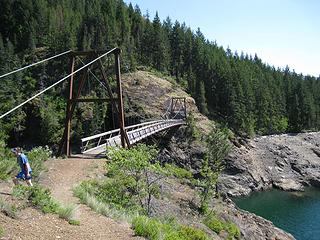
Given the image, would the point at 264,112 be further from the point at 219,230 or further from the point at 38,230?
the point at 38,230

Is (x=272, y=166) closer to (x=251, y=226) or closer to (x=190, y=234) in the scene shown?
(x=251, y=226)

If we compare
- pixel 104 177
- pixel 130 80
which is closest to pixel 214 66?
pixel 130 80

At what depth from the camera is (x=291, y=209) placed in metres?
46.8

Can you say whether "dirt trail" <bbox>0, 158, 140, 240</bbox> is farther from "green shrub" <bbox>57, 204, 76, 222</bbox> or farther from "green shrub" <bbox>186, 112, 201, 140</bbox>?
"green shrub" <bbox>186, 112, 201, 140</bbox>

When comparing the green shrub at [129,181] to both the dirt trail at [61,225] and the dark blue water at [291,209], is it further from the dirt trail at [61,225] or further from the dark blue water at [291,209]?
the dark blue water at [291,209]

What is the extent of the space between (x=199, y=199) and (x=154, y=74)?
49.8 metres

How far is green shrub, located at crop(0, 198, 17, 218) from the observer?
32.1ft

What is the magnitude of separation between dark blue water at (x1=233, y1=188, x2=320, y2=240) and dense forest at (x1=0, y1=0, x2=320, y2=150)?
55.6 ft

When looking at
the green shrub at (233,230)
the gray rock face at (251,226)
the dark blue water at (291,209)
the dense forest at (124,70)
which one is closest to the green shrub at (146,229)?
the green shrub at (233,230)

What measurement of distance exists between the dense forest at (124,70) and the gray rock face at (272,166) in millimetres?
5268

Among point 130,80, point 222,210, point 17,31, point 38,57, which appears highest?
point 17,31

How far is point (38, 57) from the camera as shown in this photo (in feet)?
229

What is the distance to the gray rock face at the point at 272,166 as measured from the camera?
54.3 m

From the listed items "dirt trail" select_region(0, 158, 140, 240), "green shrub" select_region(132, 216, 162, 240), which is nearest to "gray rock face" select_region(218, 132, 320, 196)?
"dirt trail" select_region(0, 158, 140, 240)
